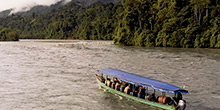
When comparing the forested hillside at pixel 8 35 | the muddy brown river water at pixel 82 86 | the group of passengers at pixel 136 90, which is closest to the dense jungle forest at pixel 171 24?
the muddy brown river water at pixel 82 86

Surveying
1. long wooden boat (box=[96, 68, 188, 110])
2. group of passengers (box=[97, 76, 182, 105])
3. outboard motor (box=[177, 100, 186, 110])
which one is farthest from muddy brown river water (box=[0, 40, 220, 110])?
outboard motor (box=[177, 100, 186, 110])

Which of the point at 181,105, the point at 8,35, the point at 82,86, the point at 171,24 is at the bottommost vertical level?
the point at 82,86

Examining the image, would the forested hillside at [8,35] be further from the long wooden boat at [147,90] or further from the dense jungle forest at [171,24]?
the long wooden boat at [147,90]

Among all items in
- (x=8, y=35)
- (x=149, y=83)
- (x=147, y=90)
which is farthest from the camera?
(x=8, y=35)

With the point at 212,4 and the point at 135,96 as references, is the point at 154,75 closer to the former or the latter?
the point at 135,96

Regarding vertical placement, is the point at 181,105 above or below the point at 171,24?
below

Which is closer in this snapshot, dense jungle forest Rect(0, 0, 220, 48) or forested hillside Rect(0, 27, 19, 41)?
dense jungle forest Rect(0, 0, 220, 48)

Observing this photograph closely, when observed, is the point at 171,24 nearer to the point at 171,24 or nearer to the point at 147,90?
the point at 171,24

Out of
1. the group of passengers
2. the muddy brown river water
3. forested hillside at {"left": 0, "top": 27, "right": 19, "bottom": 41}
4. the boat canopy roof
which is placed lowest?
the muddy brown river water

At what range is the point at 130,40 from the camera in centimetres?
10281

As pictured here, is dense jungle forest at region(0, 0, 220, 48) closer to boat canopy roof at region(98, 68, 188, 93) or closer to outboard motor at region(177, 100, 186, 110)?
boat canopy roof at region(98, 68, 188, 93)

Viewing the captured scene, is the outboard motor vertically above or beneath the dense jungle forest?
beneath

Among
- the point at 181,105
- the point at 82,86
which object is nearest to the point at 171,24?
the point at 82,86

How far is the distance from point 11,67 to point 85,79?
1790 cm
